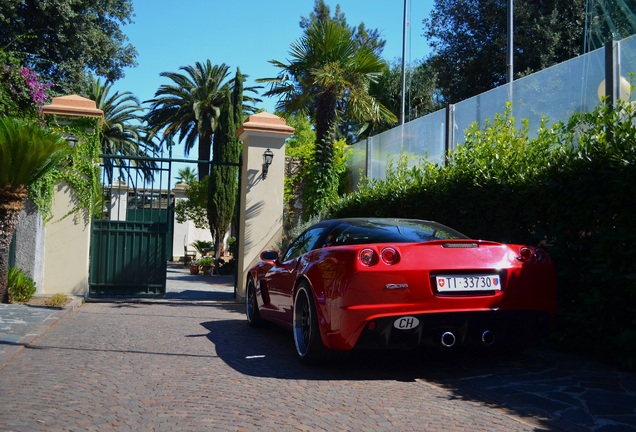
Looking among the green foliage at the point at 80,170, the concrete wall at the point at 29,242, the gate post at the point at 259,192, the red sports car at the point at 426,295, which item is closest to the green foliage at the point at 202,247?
the gate post at the point at 259,192

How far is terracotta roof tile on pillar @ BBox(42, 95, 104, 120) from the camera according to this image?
Answer: 1222cm

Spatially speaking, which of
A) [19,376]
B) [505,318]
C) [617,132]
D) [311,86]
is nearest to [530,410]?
[505,318]

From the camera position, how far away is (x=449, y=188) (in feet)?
27.5

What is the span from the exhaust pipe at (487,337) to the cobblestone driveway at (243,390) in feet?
0.98

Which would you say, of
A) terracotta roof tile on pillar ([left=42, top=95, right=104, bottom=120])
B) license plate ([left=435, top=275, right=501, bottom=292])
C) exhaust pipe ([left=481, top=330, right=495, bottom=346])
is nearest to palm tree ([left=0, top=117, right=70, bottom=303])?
terracotta roof tile on pillar ([left=42, top=95, right=104, bottom=120])

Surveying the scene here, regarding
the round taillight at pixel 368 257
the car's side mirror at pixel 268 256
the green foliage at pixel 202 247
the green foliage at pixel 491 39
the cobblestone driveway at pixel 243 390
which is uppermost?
the green foliage at pixel 491 39

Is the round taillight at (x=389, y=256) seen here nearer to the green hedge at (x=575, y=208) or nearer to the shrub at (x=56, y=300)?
the green hedge at (x=575, y=208)

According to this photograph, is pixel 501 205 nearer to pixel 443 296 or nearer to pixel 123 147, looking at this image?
pixel 443 296

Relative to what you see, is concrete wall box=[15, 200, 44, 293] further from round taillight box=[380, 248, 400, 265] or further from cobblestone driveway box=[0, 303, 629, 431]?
round taillight box=[380, 248, 400, 265]

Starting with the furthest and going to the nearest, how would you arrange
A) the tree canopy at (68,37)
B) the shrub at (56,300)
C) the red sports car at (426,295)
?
the tree canopy at (68,37)
the shrub at (56,300)
the red sports car at (426,295)

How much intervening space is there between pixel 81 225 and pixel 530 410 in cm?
989

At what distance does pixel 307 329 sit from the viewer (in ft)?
19.0

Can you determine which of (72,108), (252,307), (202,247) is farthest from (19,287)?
(202,247)

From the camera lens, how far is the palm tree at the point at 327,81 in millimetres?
15453
